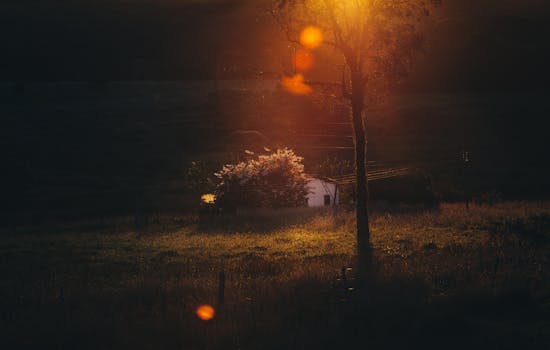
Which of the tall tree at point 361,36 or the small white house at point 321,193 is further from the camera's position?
the small white house at point 321,193

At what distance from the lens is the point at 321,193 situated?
118ft

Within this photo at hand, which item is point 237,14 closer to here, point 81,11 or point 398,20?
point 81,11

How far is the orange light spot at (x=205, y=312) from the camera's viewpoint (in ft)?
44.1

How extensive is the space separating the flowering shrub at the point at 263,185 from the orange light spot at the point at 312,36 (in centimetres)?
1168

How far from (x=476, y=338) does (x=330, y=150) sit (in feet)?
142

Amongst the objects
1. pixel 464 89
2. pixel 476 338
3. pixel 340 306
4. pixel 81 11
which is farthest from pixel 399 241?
pixel 81 11

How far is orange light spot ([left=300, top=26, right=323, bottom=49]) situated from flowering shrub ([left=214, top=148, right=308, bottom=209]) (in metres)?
11.7

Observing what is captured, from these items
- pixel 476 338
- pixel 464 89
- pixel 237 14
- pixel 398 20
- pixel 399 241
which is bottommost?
pixel 476 338

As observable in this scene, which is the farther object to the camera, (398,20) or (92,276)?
(398,20)

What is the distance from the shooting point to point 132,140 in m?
61.5

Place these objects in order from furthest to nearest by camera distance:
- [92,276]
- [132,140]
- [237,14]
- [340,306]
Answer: [237,14]
[132,140]
[92,276]
[340,306]

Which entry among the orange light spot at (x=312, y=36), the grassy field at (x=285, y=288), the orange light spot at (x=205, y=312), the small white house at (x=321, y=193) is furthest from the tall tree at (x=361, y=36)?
the small white house at (x=321, y=193)

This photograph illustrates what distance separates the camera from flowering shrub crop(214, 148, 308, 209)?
110ft

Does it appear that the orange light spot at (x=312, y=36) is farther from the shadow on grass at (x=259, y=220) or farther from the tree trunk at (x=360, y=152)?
the shadow on grass at (x=259, y=220)
